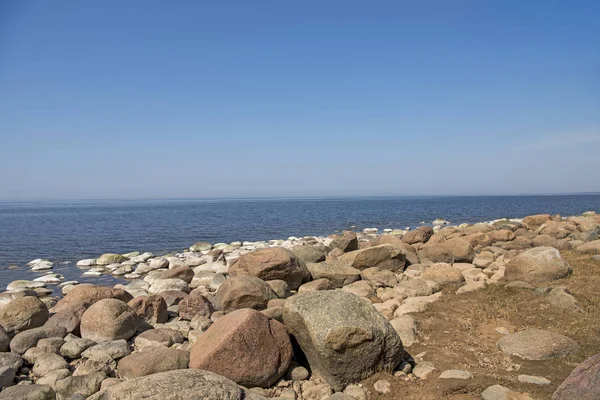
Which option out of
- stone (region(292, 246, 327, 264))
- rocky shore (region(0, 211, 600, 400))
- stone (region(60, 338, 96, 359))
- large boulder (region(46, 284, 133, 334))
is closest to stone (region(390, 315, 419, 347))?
rocky shore (region(0, 211, 600, 400))

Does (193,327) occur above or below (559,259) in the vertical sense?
below

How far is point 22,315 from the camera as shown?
37.2ft

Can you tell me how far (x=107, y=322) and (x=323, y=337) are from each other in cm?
616

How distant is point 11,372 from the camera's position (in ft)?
27.4

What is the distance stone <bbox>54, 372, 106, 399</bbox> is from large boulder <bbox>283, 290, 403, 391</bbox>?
3899mm

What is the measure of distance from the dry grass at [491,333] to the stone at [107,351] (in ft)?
18.3

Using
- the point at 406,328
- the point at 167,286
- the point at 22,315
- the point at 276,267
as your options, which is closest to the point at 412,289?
the point at 406,328

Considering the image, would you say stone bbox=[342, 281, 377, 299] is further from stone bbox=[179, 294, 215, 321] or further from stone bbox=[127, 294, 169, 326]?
stone bbox=[127, 294, 169, 326]

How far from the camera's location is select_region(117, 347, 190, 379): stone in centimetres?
827

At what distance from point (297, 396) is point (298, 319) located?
4.50 ft

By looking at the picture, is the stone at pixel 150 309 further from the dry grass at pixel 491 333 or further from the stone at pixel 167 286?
the dry grass at pixel 491 333

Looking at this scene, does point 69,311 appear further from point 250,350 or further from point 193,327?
point 250,350

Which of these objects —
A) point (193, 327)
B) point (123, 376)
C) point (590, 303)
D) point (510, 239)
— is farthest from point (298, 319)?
point (510, 239)

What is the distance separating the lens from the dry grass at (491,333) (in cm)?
757
